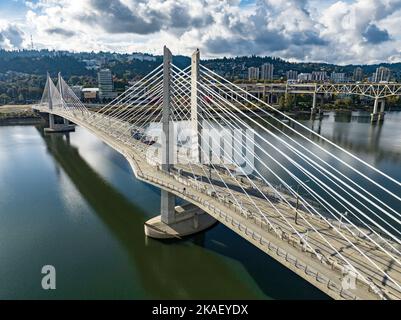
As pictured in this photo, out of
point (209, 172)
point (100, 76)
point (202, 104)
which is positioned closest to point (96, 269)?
point (209, 172)

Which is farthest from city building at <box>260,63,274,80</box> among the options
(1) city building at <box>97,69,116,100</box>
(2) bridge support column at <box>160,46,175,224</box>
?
(2) bridge support column at <box>160,46,175,224</box>

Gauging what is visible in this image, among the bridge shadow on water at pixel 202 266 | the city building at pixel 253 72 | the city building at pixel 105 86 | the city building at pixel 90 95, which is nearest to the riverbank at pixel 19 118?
the city building at pixel 90 95

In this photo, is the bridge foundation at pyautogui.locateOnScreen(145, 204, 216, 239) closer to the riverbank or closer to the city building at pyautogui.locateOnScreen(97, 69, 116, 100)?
the riverbank

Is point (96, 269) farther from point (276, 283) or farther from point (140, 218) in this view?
point (276, 283)

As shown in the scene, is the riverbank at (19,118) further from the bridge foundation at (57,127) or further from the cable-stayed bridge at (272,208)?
the cable-stayed bridge at (272,208)

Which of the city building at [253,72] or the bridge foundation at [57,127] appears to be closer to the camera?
the bridge foundation at [57,127]
